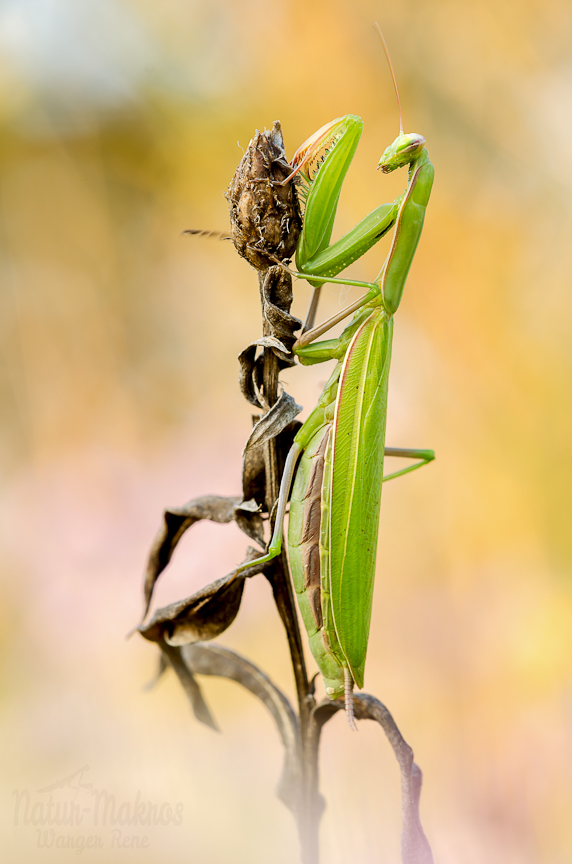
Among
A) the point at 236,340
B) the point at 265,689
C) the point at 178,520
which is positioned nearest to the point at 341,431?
the point at 178,520

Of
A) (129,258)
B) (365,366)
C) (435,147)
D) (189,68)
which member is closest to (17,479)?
(129,258)

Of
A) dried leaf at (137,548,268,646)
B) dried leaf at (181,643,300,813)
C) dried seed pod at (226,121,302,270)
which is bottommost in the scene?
dried leaf at (181,643,300,813)

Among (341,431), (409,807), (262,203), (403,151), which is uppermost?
(403,151)

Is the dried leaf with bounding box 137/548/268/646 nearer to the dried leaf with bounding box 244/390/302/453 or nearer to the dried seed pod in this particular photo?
the dried leaf with bounding box 244/390/302/453

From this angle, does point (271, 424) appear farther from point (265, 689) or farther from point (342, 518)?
point (265, 689)

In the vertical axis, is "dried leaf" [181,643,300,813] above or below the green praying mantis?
below

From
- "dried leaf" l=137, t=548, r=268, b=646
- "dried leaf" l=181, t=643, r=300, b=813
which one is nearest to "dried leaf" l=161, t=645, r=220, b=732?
"dried leaf" l=181, t=643, r=300, b=813

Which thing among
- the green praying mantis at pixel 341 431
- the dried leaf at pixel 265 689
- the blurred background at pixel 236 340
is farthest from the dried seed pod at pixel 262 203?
the blurred background at pixel 236 340
